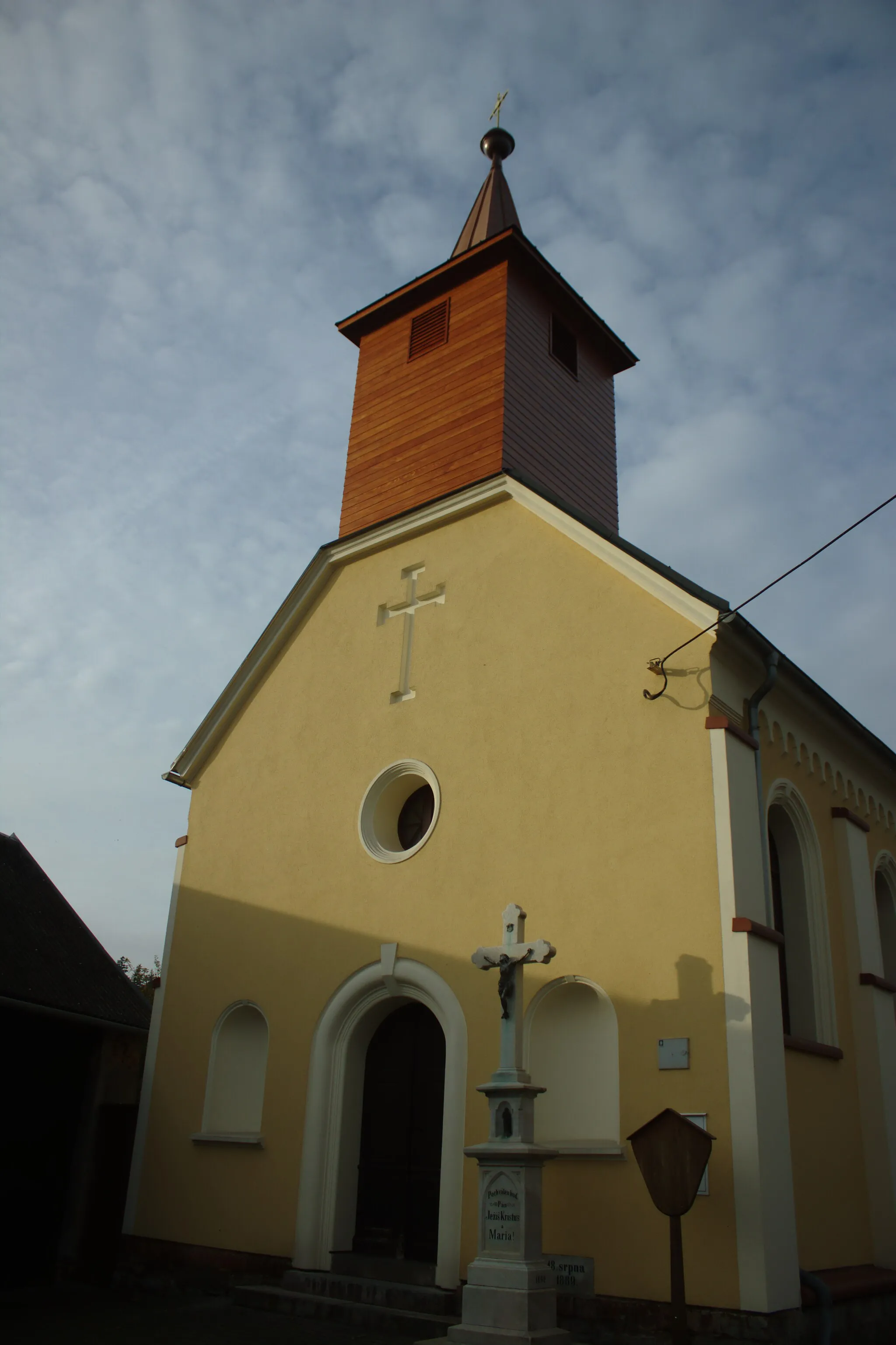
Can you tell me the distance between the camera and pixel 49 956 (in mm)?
13352

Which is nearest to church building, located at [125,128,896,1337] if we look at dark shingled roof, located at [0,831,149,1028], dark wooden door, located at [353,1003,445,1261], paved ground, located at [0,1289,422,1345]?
dark wooden door, located at [353,1003,445,1261]

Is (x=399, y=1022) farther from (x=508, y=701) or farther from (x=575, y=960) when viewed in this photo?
(x=508, y=701)

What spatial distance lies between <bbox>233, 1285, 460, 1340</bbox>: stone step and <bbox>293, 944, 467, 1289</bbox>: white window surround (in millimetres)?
476

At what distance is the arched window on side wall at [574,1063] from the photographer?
29.0 ft

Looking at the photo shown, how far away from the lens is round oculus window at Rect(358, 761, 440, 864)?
11.3 m

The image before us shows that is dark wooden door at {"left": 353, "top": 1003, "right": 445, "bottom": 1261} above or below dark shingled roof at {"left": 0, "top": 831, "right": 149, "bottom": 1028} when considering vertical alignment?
below

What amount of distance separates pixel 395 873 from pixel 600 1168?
3.52m

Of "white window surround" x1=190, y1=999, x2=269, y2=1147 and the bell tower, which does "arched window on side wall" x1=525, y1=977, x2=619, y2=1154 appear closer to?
"white window surround" x1=190, y1=999, x2=269, y2=1147

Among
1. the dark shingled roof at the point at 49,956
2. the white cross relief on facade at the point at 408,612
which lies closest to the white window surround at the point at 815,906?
the white cross relief on facade at the point at 408,612

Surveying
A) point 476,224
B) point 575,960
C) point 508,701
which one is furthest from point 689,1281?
point 476,224

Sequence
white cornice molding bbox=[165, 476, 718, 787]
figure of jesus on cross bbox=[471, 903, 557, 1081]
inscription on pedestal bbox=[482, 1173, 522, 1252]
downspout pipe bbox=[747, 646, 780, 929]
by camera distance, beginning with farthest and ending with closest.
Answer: white cornice molding bbox=[165, 476, 718, 787] < downspout pipe bbox=[747, 646, 780, 929] < figure of jesus on cross bbox=[471, 903, 557, 1081] < inscription on pedestal bbox=[482, 1173, 522, 1252]

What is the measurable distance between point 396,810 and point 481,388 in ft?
18.0

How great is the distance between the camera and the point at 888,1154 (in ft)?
32.3

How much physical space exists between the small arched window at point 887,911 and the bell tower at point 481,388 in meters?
5.84
